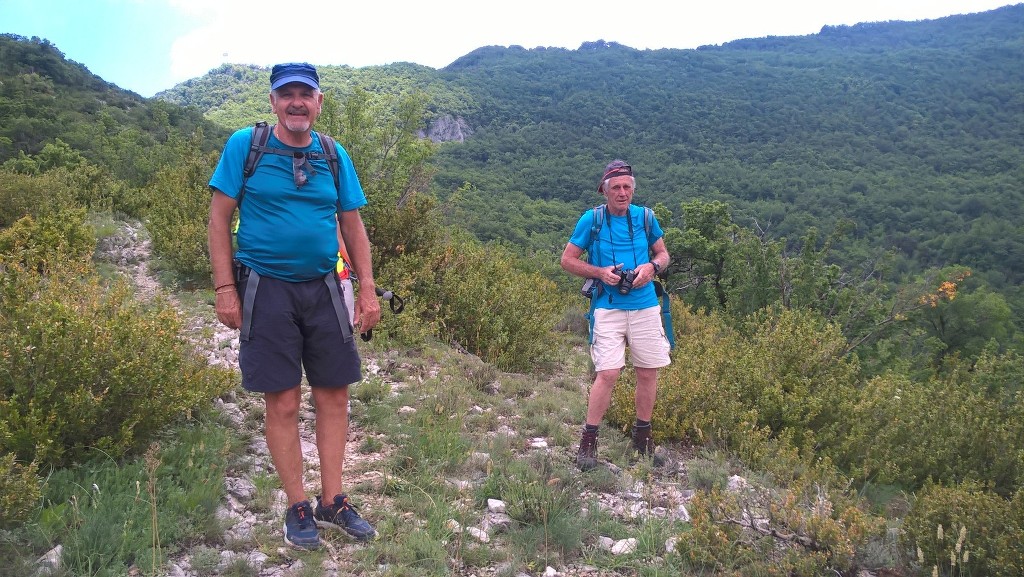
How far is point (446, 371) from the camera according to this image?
16.9 feet

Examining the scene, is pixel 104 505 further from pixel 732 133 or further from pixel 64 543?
pixel 732 133

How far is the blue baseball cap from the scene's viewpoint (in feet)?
7.68

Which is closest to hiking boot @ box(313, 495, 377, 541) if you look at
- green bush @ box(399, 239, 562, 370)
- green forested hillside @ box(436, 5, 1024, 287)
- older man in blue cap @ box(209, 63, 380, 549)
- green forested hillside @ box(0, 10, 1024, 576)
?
older man in blue cap @ box(209, 63, 380, 549)

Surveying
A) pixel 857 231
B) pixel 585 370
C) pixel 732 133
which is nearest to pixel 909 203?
pixel 857 231

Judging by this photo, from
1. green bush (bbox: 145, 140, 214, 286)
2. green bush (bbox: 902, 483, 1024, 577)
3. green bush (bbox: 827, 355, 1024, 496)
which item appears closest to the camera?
green bush (bbox: 902, 483, 1024, 577)

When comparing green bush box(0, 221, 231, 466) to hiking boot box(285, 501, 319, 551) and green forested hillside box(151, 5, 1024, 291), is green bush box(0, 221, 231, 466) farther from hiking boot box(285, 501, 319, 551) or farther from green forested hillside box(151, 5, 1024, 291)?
green forested hillside box(151, 5, 1024, 291)

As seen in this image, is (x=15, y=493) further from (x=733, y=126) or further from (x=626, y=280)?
(x=733, y=126)

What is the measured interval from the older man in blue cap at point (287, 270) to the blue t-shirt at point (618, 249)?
5.45 feet

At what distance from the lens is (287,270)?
236 centimetres

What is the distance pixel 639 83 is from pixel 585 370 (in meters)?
131

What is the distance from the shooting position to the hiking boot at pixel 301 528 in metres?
2.39

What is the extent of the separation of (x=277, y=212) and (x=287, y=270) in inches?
9.0

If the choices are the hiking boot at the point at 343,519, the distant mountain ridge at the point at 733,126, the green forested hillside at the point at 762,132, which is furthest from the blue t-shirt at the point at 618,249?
the green forested hillside at the point at 762,132

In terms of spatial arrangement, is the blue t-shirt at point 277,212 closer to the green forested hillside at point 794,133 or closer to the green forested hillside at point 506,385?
the green forested hillside at point 506,385
